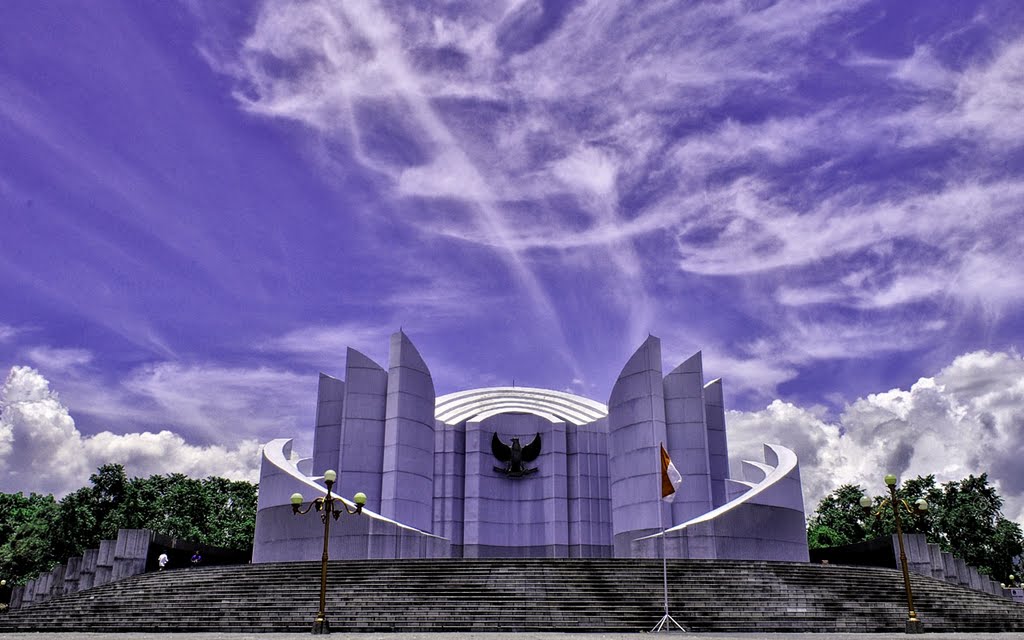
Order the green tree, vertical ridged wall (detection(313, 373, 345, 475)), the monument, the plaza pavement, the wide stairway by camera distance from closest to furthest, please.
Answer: the plaza pavement
the wide stairway
the monument
vertical ridged wall (detection(313, 373, 345, 475))
the green tree

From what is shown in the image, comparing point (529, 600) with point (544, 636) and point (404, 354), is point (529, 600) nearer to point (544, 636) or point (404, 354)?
point (544, 636)

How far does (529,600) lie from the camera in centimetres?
1955

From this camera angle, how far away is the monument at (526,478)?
30.0 meters

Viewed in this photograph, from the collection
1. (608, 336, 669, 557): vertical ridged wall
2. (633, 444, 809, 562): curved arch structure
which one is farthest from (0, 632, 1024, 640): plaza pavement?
(608, 336, 669, 557): vertical ridged wall

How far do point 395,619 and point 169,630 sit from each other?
19.6ft

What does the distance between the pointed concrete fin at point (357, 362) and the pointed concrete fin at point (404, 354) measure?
820 mm

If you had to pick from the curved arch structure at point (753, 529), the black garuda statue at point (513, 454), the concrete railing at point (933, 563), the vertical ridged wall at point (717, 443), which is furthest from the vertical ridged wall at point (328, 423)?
the concrete railing at point (933, 563)

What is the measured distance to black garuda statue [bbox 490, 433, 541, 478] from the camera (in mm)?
37531

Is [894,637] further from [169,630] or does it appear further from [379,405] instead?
[379,405]

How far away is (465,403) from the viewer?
142 ft

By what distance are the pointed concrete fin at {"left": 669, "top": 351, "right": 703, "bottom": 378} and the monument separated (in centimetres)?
5

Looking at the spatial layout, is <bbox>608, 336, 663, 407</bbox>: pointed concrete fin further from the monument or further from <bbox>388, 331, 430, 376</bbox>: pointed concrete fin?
<bbox>388, 331, 430, 376</bbox>: pointed concrete fin

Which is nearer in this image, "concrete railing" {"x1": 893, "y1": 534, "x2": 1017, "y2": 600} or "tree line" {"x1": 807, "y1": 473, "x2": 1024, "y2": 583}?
"concrete railing" {"x1": 893, "y1": 534, "x2": 1017, "y2": 600}

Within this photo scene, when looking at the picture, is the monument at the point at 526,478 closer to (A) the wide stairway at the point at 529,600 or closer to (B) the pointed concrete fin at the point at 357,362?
(B) the pointed concrete fin at the point at 357,362
